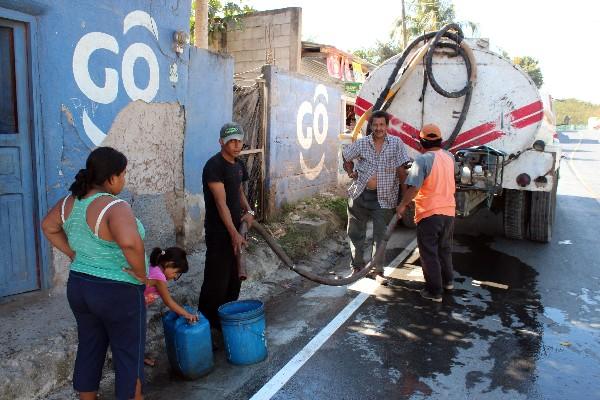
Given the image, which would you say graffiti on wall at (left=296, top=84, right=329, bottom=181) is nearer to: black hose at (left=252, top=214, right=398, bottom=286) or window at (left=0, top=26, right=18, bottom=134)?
black hose at (left=252, top=214, right=398, bottom=286)

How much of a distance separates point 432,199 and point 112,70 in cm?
327

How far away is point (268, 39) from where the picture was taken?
47.8ft

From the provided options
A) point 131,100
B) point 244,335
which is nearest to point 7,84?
point 131,100

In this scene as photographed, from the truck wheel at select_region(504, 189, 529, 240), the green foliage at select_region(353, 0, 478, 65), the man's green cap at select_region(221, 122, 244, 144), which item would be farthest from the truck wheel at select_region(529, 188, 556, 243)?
the green foliage at select_region(353, 0, 478, 65)

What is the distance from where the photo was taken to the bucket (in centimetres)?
351

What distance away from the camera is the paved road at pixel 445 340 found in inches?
132

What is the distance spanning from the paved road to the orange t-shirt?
908 millimetres

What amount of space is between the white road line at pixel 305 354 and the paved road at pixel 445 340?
2 cm

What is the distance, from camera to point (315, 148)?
945 centimetres

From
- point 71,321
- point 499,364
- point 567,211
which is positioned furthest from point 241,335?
point 567,211

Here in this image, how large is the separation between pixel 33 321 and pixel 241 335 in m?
1.61

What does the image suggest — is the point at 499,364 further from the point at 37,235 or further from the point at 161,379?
the point at 37,235

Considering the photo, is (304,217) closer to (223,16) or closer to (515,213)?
(515,213)

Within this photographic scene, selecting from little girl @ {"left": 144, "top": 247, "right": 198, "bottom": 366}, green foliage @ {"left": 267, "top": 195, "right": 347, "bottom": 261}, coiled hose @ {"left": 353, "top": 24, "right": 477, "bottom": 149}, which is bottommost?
green foliage @ {"left": 267, "top": 195, "right": 347, "bottom": 261}
